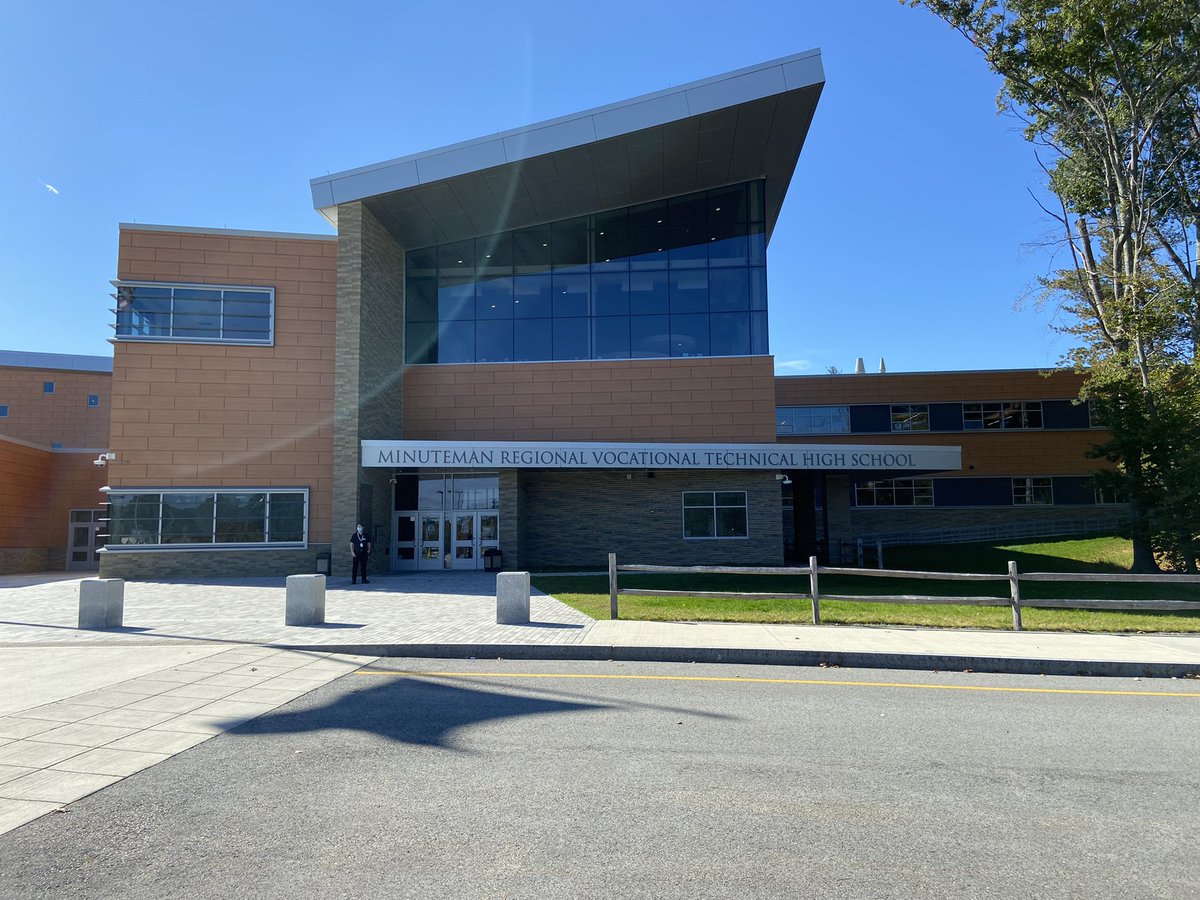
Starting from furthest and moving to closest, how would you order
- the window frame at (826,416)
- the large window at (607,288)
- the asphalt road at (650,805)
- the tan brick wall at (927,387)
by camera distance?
1. the window frame at (826,416)
2. the tan brick wall at (927,387)
3. the large window at (607,288)
4. the asphalt road at (650,805)

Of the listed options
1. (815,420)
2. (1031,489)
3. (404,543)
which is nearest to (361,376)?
(404,543)

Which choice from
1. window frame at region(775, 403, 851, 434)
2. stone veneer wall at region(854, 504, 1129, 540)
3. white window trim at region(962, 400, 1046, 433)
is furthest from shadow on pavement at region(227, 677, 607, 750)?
white window trim at region(962, 400, 1046, 433)

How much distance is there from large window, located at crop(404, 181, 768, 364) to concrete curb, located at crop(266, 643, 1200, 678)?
17540 mm

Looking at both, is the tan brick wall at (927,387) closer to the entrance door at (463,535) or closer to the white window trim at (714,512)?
the white window trim at (714,512)

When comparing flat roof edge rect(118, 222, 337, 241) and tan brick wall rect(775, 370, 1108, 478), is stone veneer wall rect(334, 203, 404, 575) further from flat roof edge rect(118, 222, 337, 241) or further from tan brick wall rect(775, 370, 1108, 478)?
tan brick wall rect(775, 370, 1108, 478)

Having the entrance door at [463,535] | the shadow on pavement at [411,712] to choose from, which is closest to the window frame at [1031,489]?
the entrance door at [463,535]

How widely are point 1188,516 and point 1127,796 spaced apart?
20966mm

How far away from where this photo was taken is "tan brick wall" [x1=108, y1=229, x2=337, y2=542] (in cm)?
2308

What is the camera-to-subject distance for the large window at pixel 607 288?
86.0ft

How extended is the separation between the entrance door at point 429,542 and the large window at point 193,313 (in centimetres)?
773

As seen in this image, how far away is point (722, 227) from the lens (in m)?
26.8

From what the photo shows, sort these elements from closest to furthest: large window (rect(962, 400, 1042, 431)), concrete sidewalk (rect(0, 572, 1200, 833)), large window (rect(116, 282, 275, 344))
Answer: concrete sidewalk (rect(0, 572, 1200, 833)) < large window (rect(116, 282, 275, 344)) < large window (rect(962, 400, 1042, 431))

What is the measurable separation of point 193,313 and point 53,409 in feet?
69.2

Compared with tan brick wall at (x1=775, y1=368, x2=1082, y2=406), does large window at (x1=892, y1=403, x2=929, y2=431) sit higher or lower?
lower
